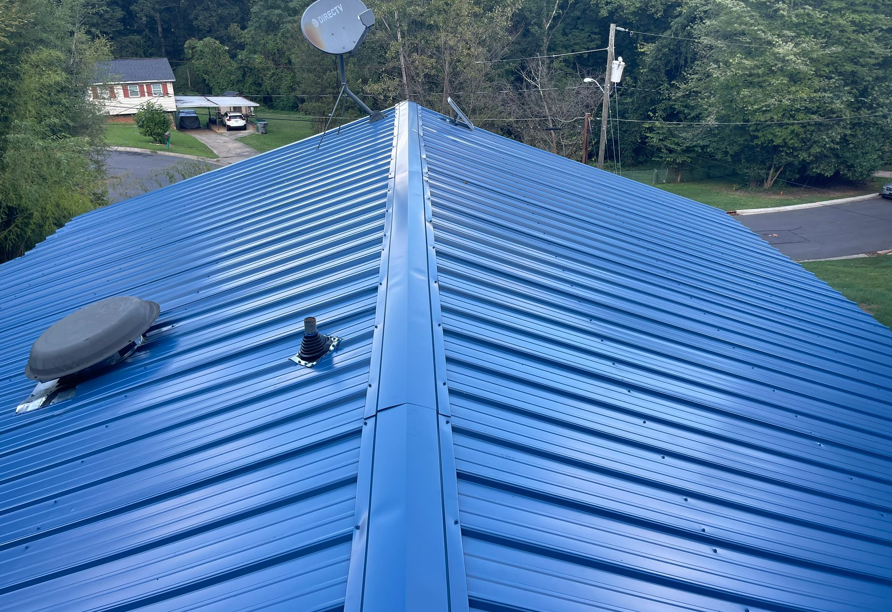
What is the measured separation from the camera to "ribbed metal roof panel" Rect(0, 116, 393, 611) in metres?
2.94

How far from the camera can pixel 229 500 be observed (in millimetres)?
3312

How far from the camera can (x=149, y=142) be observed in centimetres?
4625

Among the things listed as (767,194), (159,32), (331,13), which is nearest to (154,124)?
(159,32)

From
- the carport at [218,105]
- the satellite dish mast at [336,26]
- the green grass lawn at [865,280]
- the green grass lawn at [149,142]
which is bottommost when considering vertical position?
the green grass lawn at [865,280]

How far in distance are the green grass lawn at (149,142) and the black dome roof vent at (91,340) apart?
40351 millimetres

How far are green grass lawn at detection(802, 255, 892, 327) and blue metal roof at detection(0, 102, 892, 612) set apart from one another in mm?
12539

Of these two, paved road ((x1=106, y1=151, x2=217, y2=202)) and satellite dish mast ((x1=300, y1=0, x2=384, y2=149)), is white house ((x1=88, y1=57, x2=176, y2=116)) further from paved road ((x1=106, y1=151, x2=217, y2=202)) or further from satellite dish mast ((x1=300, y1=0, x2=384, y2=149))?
satellite dish mast ((x1=300, y1=0, x2=384, y2=149))

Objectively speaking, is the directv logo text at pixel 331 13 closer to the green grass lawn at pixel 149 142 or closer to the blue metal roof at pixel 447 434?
the blue metal roof at pixel 447 434

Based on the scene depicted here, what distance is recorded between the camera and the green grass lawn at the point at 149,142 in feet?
144

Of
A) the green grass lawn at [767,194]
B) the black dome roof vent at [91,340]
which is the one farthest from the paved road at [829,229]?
the black dome roof vent at [91,340]

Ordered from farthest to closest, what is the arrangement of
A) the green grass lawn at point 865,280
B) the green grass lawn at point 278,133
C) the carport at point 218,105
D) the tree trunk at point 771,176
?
the carport at point 218,105 < the green grass lawn at point 278,133 < the tree trunk at point 771,176 < the green grass lawn at point 865,280

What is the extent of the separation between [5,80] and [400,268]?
24.5 meters

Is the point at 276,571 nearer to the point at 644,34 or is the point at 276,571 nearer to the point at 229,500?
the point at 229,500

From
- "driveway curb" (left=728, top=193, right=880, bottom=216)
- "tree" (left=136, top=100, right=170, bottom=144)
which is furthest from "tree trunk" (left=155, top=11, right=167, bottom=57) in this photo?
"driveway curb" (left=728, top=193, right=880, bottom=216)
